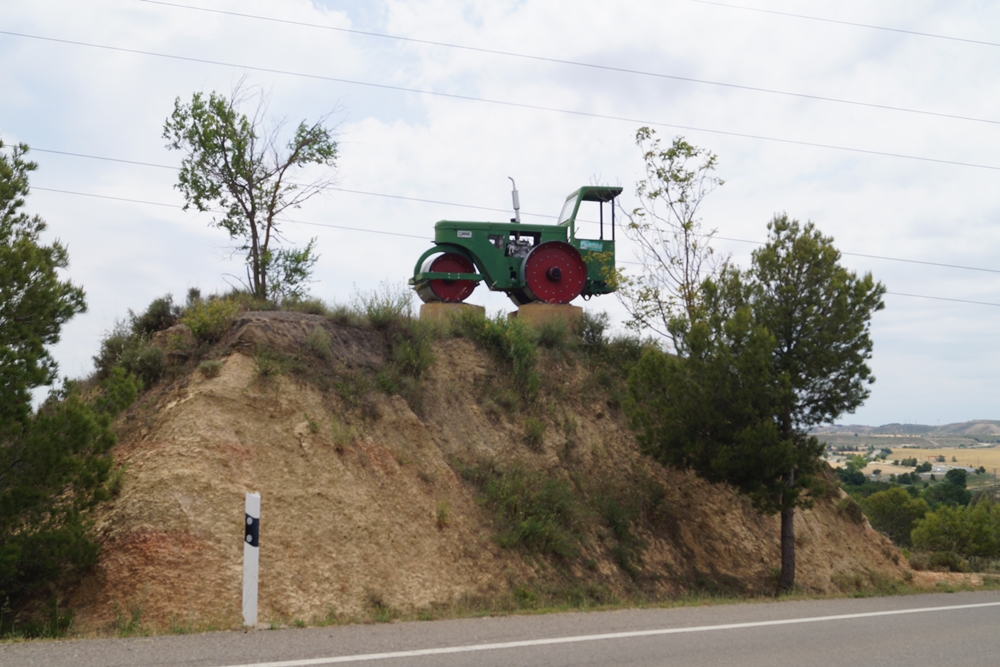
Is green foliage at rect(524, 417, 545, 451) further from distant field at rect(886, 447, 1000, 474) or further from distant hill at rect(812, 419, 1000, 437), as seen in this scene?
distant hill at rect(812, 419, 1000, 437)

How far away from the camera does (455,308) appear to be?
1766 cm

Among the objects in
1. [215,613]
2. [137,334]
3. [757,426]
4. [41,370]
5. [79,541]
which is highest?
[137,334]

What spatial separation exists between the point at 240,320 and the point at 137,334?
6.53 ft

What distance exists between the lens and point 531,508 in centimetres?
1403

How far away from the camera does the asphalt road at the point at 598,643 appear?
21.0 ft

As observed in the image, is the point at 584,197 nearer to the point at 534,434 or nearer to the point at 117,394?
the point at 534,434

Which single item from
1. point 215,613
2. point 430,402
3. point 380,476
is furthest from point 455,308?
point 215,613

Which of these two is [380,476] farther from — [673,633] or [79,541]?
[673,633]

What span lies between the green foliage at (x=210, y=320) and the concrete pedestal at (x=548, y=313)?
663 cm

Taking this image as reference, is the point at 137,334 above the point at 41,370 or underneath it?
above

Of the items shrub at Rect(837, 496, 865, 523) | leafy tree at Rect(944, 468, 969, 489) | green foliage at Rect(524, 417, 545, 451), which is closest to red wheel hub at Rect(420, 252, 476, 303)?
green foliage at Rect(524, 417, 545, 451)

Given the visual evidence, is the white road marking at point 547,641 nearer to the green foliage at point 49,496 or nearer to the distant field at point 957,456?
the green foliage at point 49,496

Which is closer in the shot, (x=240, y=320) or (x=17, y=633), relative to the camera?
(x=17, y=633)

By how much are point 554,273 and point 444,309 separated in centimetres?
276
